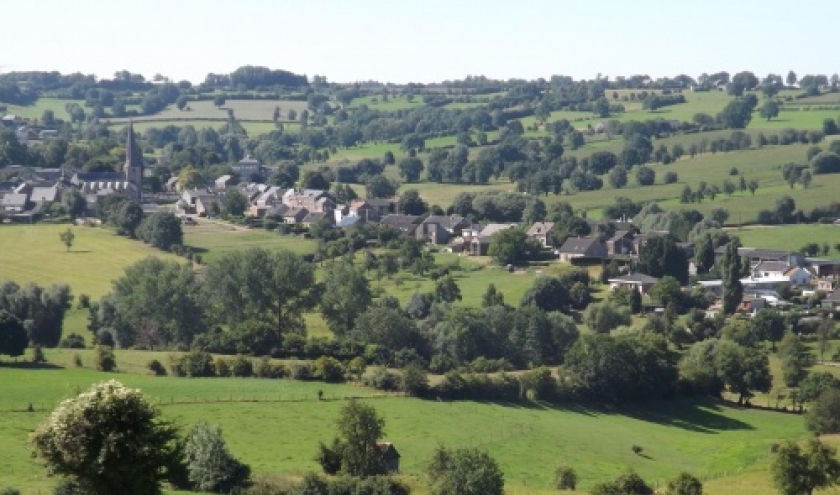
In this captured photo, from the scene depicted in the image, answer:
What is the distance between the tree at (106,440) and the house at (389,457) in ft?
52.7

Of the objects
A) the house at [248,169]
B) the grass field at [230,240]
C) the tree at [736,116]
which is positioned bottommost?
the grass field at [230,240]

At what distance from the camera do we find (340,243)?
85.1 metres

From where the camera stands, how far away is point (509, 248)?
82562 mm

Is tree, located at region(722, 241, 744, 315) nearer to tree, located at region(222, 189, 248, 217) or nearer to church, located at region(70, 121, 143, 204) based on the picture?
tree, located at region(222, 189, 248, 217)

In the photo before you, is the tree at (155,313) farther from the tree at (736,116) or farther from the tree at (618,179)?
the tree at (736,116)

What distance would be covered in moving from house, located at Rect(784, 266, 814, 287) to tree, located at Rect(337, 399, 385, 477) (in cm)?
4347

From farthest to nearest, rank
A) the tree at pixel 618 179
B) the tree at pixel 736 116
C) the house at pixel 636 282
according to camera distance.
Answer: the tree at pixel 736 116, the tree at pixel 618 179, the house at pixel 636 282

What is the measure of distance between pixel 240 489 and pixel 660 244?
4698cm

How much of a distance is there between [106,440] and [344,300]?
4085 cm

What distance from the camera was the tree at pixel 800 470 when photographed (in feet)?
128

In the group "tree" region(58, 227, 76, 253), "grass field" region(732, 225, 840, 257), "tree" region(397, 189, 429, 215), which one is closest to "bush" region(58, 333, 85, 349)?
"tree" region(58, 227, 76, 253)

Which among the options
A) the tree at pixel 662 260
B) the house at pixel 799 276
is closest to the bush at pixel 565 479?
the tree at pixel 662 260

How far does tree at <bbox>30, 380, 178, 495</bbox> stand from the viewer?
24.8 m

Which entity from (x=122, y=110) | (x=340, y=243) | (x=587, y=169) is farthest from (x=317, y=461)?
(x=122, y=110)
